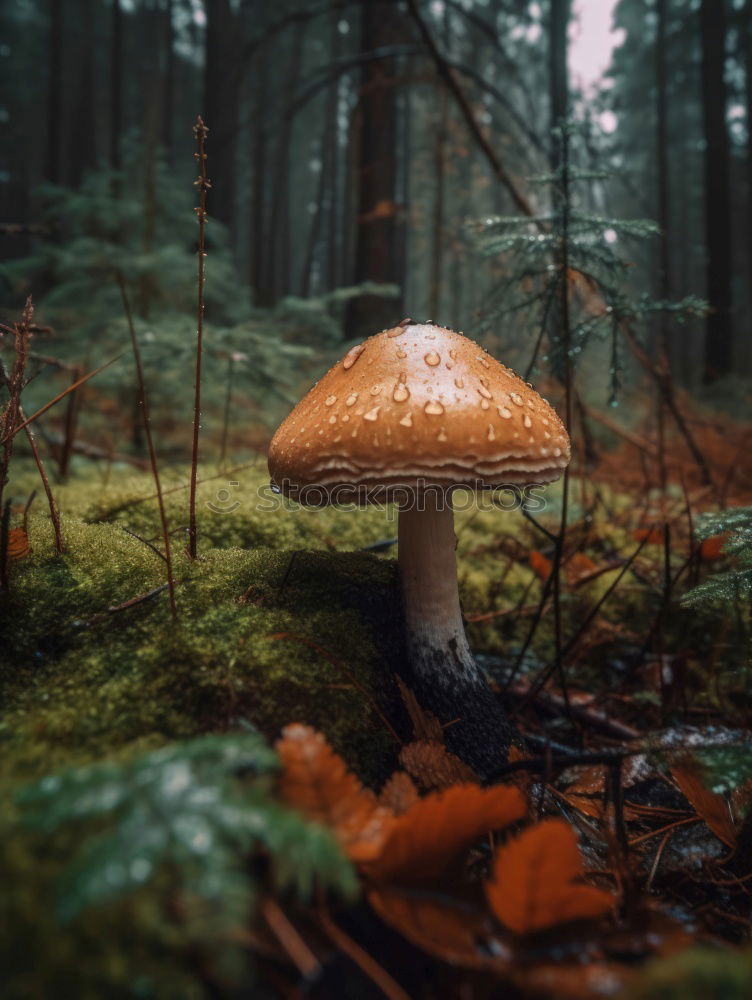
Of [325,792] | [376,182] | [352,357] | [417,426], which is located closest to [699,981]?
[325,792]

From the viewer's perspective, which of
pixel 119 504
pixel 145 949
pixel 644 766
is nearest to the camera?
pixel 145 949

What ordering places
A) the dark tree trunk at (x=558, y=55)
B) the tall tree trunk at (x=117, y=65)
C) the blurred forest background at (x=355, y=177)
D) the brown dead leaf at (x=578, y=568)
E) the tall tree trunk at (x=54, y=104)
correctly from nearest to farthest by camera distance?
the brown dead leaf at (x=578, y=568) < the blurred forest background at (x=355, y=177) < the dark tree trunk at (x=558, y=55) < the tall tree trunk at (x=54, y=104) < the tall tree trunk at (x=117, y=65)

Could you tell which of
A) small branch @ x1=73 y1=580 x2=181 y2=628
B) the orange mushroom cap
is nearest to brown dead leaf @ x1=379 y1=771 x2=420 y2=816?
the orange mushroom cap

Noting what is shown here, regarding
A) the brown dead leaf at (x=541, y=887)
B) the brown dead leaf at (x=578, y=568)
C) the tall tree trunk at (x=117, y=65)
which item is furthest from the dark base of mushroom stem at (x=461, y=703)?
the tall tree trunk at (x=117, y=65)

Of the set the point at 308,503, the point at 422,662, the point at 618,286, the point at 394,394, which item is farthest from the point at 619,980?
the point at 618,286

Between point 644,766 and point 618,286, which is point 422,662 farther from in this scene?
point 618,286

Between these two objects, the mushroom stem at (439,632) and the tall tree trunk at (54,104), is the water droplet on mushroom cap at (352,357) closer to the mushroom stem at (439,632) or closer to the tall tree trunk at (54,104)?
the mushroom stem at (439,632)

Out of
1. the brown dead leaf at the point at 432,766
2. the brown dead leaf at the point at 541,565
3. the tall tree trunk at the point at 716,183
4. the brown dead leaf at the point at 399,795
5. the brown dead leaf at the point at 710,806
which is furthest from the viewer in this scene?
the tall tree trunk at the point at 716,183
